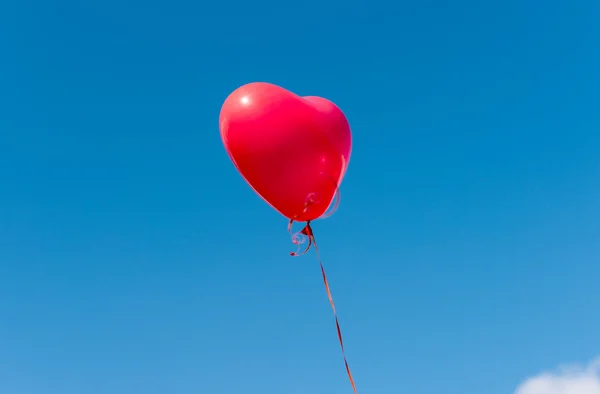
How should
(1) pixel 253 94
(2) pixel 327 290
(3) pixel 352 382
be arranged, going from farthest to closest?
(1) pixel 253 94
(2) pixel 327 290
(3) pixel 352 382

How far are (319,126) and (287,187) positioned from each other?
1.04 metres

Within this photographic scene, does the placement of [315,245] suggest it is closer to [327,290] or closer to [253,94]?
[327,290]

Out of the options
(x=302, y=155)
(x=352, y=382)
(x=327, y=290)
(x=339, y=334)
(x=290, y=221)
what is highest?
(x=302, y=155)

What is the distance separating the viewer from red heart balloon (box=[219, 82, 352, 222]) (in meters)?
7.84

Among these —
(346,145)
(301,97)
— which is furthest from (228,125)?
(346,145)

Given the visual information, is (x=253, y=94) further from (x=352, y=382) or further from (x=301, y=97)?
(x=352, y=382)

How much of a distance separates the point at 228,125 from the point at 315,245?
220cm

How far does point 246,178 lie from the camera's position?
8.36 meters

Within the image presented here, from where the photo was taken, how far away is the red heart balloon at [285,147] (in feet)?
25.7

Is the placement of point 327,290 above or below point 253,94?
below

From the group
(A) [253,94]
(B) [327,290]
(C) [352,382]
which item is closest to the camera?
(C) [352,382]

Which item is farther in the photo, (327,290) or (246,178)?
(246,178)

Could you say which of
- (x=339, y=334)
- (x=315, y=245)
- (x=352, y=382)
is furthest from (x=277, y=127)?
(x=352, y=382)

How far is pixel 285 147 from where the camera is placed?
7.82 metres
